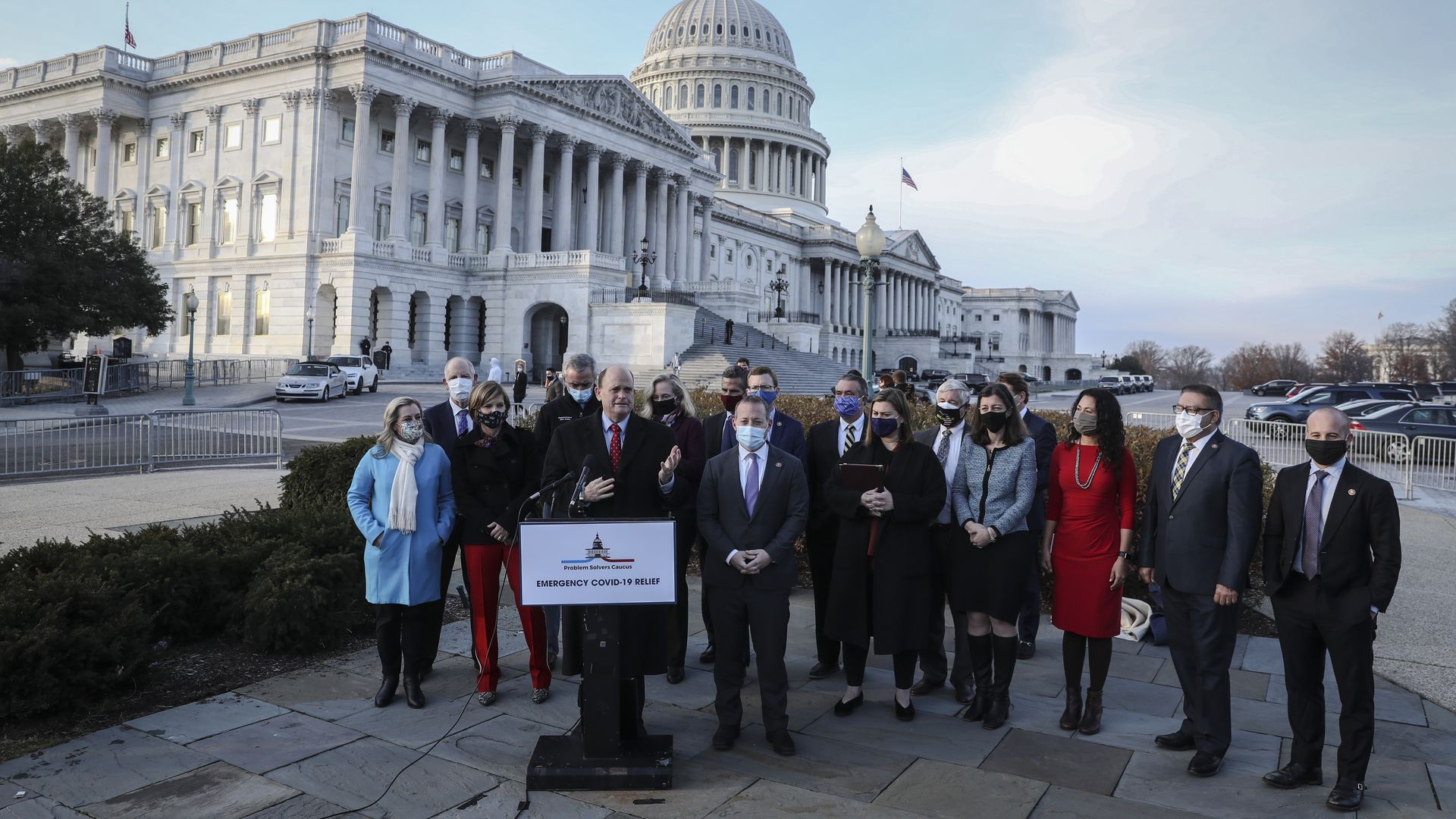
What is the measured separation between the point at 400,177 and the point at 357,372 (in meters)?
16.8

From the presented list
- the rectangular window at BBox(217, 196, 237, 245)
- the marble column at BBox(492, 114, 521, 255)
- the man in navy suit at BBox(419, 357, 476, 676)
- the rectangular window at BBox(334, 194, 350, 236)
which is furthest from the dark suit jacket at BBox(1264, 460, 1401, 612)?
Answer: the rectangular window at BBox(217, 196, 237, 245)

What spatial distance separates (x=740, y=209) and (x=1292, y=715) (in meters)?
88.3

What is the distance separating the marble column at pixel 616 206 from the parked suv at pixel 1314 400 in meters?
38.4

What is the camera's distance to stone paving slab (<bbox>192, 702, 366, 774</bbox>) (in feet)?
19.2

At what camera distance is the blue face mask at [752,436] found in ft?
21.3

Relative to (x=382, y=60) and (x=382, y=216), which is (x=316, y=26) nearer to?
(x=382, y=60)

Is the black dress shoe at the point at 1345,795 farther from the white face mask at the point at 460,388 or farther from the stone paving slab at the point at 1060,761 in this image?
the white face mask at the point at 460,388

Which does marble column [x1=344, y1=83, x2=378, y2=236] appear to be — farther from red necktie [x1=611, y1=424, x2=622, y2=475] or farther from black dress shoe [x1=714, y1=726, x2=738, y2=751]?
black dress shoe [x1=714, y1=726, x2=738, y2=751]

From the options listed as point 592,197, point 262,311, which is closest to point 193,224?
point 262,311

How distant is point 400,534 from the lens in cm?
693

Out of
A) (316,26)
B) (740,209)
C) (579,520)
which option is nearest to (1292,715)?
(579,520)

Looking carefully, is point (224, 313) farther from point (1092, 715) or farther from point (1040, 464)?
point (1092, 715)

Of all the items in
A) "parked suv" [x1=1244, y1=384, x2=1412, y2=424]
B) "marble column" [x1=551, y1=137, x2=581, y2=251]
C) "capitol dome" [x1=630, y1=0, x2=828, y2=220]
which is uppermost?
"capitol dome" [x1=630, y1=0, x2=828, y2=220]

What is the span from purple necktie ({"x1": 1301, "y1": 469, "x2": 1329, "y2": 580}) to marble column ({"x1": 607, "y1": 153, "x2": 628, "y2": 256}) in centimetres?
6019
